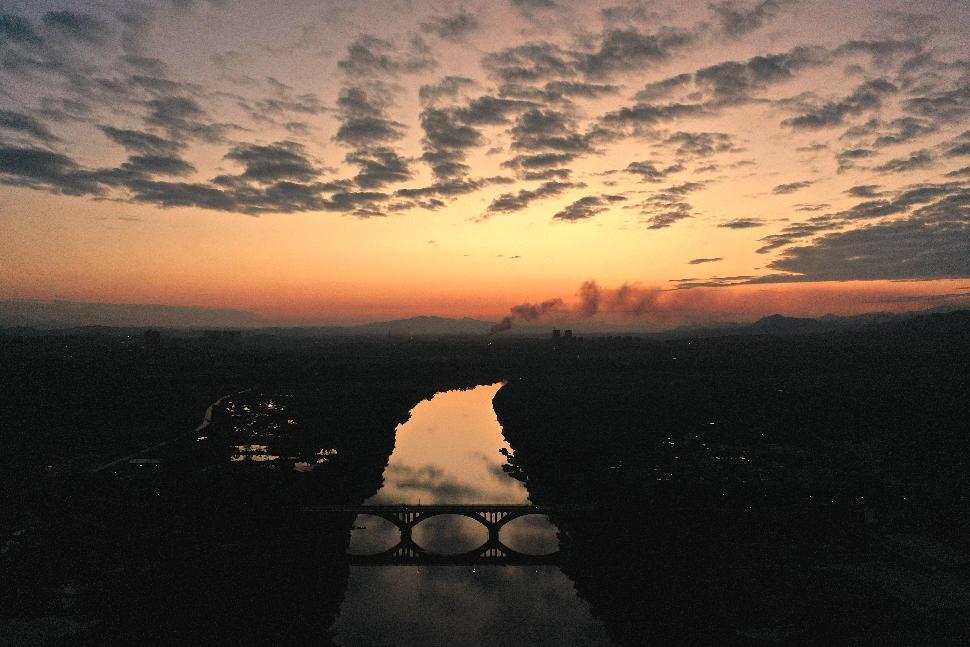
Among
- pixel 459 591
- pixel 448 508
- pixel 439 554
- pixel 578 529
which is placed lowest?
pixel 459 591

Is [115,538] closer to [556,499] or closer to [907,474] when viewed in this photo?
[556,499]

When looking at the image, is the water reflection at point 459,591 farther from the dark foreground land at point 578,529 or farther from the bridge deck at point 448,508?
the bridge deck at point 448,508

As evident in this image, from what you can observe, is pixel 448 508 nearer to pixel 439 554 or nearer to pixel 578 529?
pixel 439 554

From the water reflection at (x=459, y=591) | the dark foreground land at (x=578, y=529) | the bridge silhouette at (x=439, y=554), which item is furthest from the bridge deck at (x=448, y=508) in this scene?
the water reflection at (x=459, y=591)

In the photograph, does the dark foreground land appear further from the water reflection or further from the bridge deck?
the bridge deck

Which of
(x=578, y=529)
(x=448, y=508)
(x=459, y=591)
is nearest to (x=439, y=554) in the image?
(x=448, y=508)

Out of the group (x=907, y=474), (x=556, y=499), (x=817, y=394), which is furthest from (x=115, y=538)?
(x=817, y=394)
